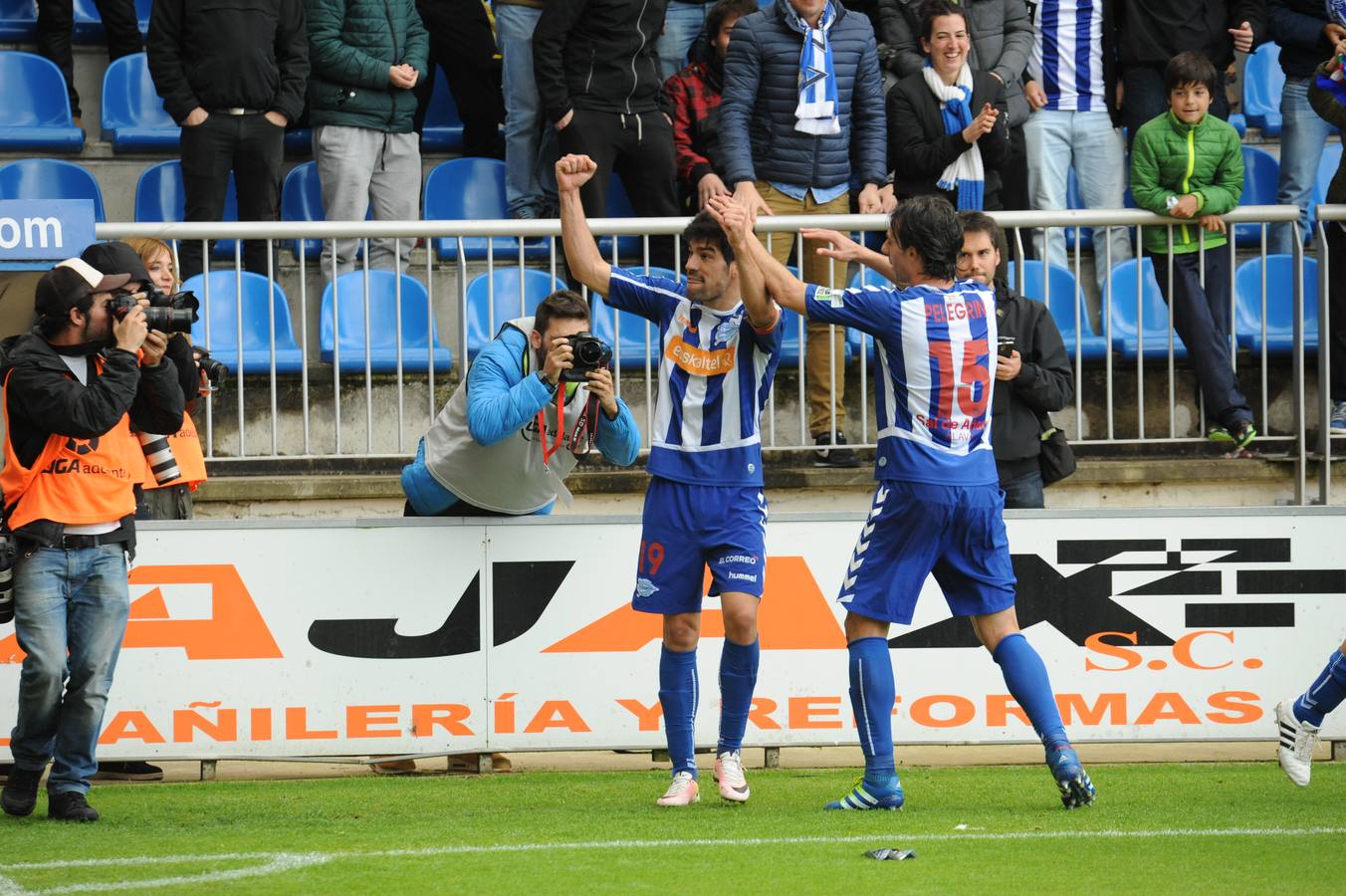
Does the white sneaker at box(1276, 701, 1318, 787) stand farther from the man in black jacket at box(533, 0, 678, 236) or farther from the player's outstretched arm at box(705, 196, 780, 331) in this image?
the man in black jacket at box(533, 0, 678, 236)

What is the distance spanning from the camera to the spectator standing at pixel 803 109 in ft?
33.0

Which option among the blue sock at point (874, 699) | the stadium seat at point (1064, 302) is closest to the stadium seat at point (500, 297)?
the stadium seat at point (1064, 302)

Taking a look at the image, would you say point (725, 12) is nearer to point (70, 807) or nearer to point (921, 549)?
point (921, 549)

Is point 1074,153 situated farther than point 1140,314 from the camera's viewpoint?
Yes

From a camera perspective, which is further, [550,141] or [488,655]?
[550,141]

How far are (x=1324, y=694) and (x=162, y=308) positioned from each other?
4.56 m

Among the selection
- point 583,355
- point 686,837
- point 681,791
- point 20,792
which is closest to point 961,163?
point 583,355

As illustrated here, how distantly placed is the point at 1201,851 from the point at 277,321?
576 cm

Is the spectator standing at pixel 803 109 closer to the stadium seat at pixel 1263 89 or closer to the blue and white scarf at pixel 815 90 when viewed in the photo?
the blue and white scarf at pixel 815 90

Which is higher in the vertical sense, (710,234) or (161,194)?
(161,194)

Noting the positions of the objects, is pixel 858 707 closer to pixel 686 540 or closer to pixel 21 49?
pixel 686 540


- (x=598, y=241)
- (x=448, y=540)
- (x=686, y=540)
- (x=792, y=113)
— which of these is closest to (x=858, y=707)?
(x=686, y=540)

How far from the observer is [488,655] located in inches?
314

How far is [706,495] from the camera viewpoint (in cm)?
649
